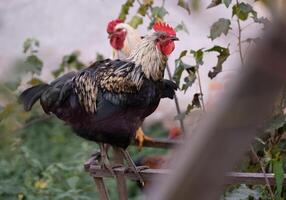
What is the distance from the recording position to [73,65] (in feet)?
15.0

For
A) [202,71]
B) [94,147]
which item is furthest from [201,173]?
[202,71]

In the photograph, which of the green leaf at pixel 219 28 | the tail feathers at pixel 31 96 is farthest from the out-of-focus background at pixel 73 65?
the tail feathers at pixel 31 96

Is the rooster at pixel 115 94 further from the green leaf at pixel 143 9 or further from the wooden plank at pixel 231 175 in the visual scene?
the green leaf at pixel 143 9

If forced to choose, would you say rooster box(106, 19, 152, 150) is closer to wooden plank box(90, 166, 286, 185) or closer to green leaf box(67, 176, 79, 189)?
green leaf box(67, 176, 79, 189)

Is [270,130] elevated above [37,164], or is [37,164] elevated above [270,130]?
[270,130]

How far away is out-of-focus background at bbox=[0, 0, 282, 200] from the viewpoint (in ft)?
8.79

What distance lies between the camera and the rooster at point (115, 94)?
9.25ft

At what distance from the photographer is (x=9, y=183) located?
393 cm

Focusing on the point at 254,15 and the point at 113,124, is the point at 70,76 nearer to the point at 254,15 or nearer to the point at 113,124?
the point at 113,124

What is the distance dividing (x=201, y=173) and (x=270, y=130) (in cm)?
178

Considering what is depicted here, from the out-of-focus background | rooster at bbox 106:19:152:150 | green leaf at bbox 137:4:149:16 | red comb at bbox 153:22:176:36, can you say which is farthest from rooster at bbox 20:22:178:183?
rooster at bbox 106:19:152:150

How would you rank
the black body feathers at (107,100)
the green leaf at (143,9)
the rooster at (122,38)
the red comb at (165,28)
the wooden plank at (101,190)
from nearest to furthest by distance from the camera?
1. the wooden plank at (101,190)
2. the black body feathers at (107,100)
3. the red comb at (165,28)
4. the green leaf at (143,9)
5. the rooster at (122,38)

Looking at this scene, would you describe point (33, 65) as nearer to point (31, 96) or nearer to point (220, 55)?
point (31, 96)

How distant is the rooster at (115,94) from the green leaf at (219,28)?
0.33m
